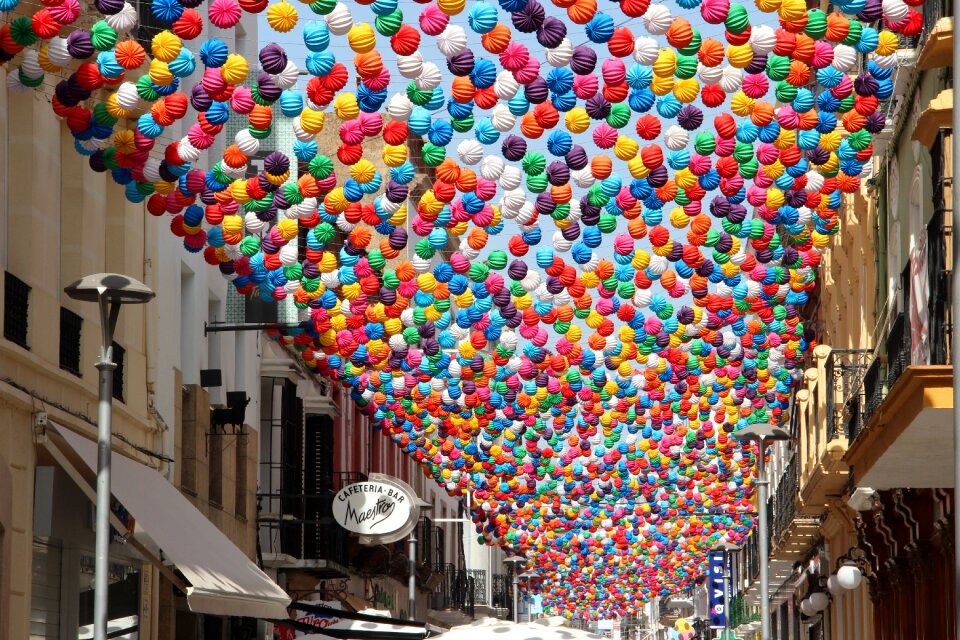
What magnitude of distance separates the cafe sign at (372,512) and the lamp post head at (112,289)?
48.6 ft

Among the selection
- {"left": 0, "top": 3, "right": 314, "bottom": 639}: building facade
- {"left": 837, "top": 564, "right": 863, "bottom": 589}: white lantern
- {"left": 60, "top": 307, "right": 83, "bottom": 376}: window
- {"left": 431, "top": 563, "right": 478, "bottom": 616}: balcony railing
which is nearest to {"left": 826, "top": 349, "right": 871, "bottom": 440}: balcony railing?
{"left": 837, "top": 564, "right": 863, "bottom": 589}: white lantern

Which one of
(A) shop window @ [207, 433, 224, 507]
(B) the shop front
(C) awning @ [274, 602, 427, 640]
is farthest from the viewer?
(A) shop window @ [207, 433, 224, 507]

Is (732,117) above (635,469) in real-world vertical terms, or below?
above

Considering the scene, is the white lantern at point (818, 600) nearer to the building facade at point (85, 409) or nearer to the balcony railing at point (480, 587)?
the building facade at point (85, 409)

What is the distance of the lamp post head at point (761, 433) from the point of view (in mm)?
23672

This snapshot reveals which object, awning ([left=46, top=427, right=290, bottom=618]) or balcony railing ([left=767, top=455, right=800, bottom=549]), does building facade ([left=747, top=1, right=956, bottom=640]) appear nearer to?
balcony railing ([left=767, top=455, right=800, bottom=549])

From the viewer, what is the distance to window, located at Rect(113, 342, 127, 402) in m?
20.9

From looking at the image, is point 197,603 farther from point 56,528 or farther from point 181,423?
point 181,423

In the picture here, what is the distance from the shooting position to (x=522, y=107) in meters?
15.7

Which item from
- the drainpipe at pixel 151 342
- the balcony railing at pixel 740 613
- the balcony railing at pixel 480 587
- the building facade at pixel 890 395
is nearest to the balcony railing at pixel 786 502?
the building facade at pixel 890 395

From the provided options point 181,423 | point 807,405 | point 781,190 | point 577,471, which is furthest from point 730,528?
point 781,190

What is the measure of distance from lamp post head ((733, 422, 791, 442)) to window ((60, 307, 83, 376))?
903 cm

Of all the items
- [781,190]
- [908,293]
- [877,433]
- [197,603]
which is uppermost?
[781,190]

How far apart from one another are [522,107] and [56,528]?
7.04 metres
